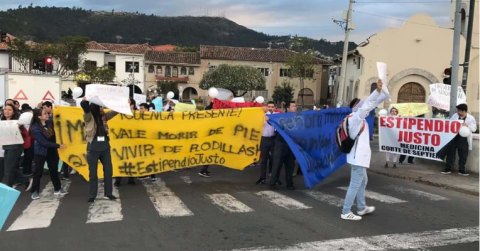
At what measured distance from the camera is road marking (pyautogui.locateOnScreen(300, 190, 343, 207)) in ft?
25.2

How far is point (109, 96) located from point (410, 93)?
35215 mm

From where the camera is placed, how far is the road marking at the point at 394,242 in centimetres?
517

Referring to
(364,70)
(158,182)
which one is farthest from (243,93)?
(158,182)

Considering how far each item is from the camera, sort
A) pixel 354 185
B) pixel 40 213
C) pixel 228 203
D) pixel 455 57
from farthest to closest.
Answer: pixel 455 57 < pixel 228 203 < pixel 40 213 < pixel 354 185

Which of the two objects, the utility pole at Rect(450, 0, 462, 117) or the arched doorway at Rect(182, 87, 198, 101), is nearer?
the utility pole at Rect(450, 0, 462, 117)

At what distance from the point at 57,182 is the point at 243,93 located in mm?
55738

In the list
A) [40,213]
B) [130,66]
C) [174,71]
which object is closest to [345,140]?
[40,213]

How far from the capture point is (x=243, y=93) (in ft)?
208

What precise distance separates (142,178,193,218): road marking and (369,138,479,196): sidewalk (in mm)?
5998

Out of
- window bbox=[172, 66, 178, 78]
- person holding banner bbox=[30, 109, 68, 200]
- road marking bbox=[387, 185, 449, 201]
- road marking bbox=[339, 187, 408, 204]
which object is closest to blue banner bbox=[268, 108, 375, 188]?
road marking bbox=[339, 187, 408, 204]

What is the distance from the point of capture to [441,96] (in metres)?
12.5

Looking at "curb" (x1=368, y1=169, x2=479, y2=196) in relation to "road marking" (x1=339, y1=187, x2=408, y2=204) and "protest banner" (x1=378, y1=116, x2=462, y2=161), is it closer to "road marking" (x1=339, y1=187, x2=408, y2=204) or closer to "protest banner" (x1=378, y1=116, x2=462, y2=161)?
"protest banner" (x1=378, y1=116, x2=462, y2=161)

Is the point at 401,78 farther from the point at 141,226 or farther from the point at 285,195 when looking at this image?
the point at 141,226

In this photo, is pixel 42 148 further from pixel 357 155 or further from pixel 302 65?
pixel 302 65
